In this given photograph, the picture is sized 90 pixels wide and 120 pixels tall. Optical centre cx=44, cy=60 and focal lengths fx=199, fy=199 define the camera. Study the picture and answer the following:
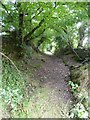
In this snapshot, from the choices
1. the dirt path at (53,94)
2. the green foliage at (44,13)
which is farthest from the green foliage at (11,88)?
the green foliage at (44,13)

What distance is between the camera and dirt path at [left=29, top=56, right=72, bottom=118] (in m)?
4.55

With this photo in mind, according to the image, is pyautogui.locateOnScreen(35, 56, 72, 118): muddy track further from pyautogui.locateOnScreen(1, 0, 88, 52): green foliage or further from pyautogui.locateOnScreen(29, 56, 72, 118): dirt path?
pyautogui.locateOnScreen(1, 0, 88, 52): green foliage

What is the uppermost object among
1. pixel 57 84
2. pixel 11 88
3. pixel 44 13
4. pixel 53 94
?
pixel 44 13

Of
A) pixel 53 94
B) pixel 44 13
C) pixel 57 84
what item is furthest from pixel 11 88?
pixel 44 13

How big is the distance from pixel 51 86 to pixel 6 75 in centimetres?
141

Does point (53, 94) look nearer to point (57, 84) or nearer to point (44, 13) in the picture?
point (57, 84)

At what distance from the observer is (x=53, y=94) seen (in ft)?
17.2

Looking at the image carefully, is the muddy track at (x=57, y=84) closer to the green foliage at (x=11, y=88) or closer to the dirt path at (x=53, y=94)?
the dirt path at (x=53, y=94)

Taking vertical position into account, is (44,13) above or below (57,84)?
above

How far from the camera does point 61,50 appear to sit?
10.4m

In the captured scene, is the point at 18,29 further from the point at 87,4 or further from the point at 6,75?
the point at 87,4

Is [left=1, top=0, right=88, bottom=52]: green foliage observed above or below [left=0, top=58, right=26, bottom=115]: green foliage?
above

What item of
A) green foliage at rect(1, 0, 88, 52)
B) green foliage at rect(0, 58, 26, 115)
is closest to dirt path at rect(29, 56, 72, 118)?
green foliage at rect(0, 58, 26, 115)

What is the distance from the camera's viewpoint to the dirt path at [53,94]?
455 centimetres
